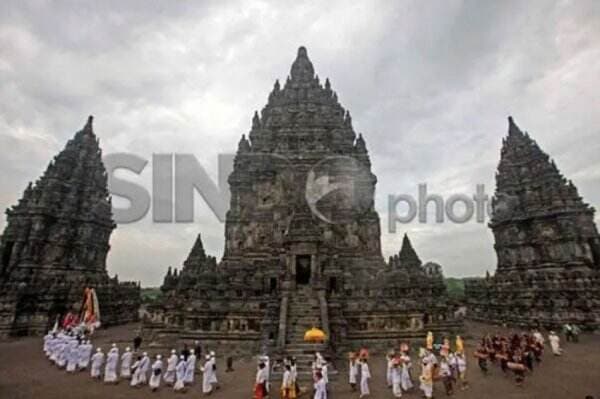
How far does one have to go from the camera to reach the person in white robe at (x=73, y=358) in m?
17.7

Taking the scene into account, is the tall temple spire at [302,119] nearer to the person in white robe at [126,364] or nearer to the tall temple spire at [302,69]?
the tall temple spire at [302,69]

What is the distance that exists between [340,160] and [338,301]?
1712 centimetres

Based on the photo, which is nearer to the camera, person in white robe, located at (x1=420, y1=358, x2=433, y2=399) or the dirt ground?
person in white robe, located at (x1=420, y1=358, x2=433, y2=399)

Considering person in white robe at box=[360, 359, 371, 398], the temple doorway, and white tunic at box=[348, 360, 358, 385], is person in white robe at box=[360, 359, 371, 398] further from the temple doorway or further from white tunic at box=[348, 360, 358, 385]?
the temple doorway

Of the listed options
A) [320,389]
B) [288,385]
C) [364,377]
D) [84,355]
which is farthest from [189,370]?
[364,377]

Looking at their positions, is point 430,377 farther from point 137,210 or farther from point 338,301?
point 137,210

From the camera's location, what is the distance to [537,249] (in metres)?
36.3

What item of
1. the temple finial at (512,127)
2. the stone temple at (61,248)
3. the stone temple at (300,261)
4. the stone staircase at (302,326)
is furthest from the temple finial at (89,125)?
the temple finial at (512,127)

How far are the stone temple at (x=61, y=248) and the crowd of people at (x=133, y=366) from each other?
14.6 m

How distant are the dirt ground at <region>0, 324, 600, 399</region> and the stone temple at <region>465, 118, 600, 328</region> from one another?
39.3ft

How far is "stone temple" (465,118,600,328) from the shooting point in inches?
1195

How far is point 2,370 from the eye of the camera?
1750 centimetres

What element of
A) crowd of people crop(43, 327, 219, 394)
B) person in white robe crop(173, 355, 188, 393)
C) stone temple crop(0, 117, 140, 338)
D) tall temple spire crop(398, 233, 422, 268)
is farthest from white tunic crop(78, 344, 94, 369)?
tall temple spire crop(398, 233, 422, 268)

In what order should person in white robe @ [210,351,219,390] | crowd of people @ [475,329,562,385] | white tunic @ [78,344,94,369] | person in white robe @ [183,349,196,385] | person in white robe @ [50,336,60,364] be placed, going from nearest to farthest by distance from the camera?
person in white robe @ [210,351,219,390] → crowd of people @ [475,329,562,385] → person in white robe @ [183,349,196,385] → white tunic @ [78,344,94,369] → person in white robe @ [50,336,60,364]
